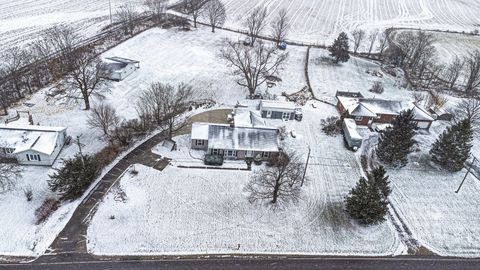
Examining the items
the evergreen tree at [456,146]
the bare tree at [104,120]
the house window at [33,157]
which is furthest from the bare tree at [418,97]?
the house window at [33,157]

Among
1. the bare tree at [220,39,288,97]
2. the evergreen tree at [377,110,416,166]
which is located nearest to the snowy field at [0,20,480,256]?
the evergreen tree at [377,110,416,166]

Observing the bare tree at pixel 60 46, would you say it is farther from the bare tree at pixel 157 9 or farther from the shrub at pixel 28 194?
the shrub at pixel 28 194

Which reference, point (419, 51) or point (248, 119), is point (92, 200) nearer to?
point (248, 119)

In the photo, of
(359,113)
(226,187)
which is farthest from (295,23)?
(226,187)

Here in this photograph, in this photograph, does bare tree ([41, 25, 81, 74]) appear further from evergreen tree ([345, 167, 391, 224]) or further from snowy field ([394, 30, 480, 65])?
snowy field ([394, 30, 480, 65])

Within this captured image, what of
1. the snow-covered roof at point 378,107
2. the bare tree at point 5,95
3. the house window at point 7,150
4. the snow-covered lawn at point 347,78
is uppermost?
the snow-covered roof at point 378,107
